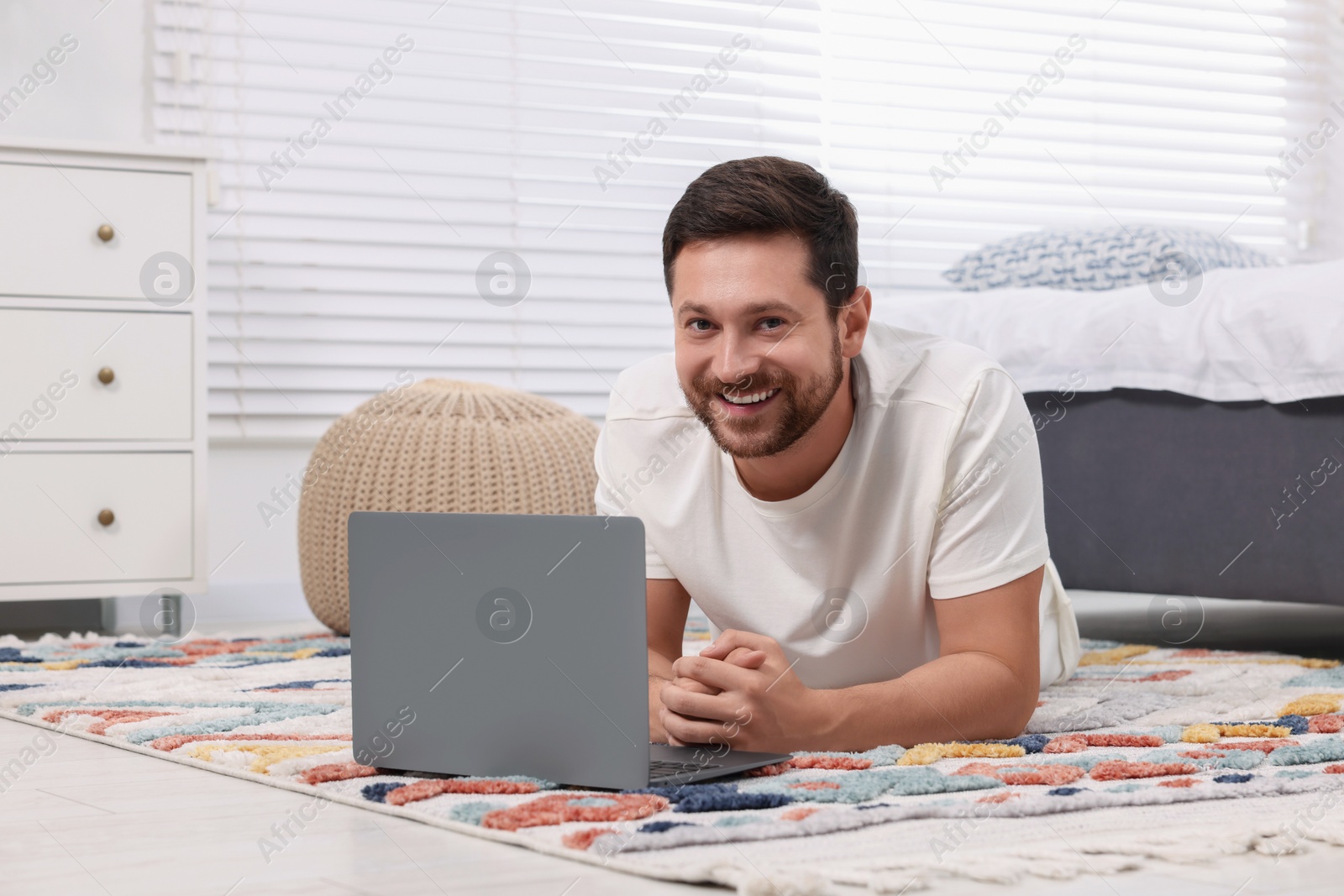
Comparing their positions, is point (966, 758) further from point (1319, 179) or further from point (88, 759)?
point (1319, 179)

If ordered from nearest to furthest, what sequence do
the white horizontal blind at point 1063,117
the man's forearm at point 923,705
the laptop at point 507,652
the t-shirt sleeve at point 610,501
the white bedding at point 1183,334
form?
the laptop at point 507,652
the man's forearm at point 923,705
the t-shirt sleeve at point 610,501
the white bedding at point 1183,334
the white horizontal blind at point 1063,117

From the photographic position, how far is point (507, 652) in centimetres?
97

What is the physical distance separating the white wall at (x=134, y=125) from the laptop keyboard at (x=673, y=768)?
168 centimetres

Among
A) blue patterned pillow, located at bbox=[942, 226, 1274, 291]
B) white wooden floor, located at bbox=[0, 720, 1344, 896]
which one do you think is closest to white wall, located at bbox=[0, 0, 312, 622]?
blue patterned pillow, located at bbox=[942, 226, 1274, 291]

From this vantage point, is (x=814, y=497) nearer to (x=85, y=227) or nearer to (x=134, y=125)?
(x=85, y=227)

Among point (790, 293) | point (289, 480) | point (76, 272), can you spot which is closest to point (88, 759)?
point (790, 293)

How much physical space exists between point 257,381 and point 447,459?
65cm

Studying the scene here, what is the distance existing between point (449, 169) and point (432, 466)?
Answer: 0.84 meters

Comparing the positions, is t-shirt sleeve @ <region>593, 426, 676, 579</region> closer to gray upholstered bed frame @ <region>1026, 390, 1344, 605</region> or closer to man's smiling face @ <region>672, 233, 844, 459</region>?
man's smiling face @ <region>672, 233, 844, 459</region>

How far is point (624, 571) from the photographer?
0.92 metres

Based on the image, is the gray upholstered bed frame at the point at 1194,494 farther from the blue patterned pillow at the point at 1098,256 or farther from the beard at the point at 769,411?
the beard at the point at 769,411

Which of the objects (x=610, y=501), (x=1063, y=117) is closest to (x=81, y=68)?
(x=610, y=501)

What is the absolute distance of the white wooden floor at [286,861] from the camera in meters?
0.76

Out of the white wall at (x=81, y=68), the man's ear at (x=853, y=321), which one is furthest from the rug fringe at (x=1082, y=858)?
the white wall at (x=81, y=68)
